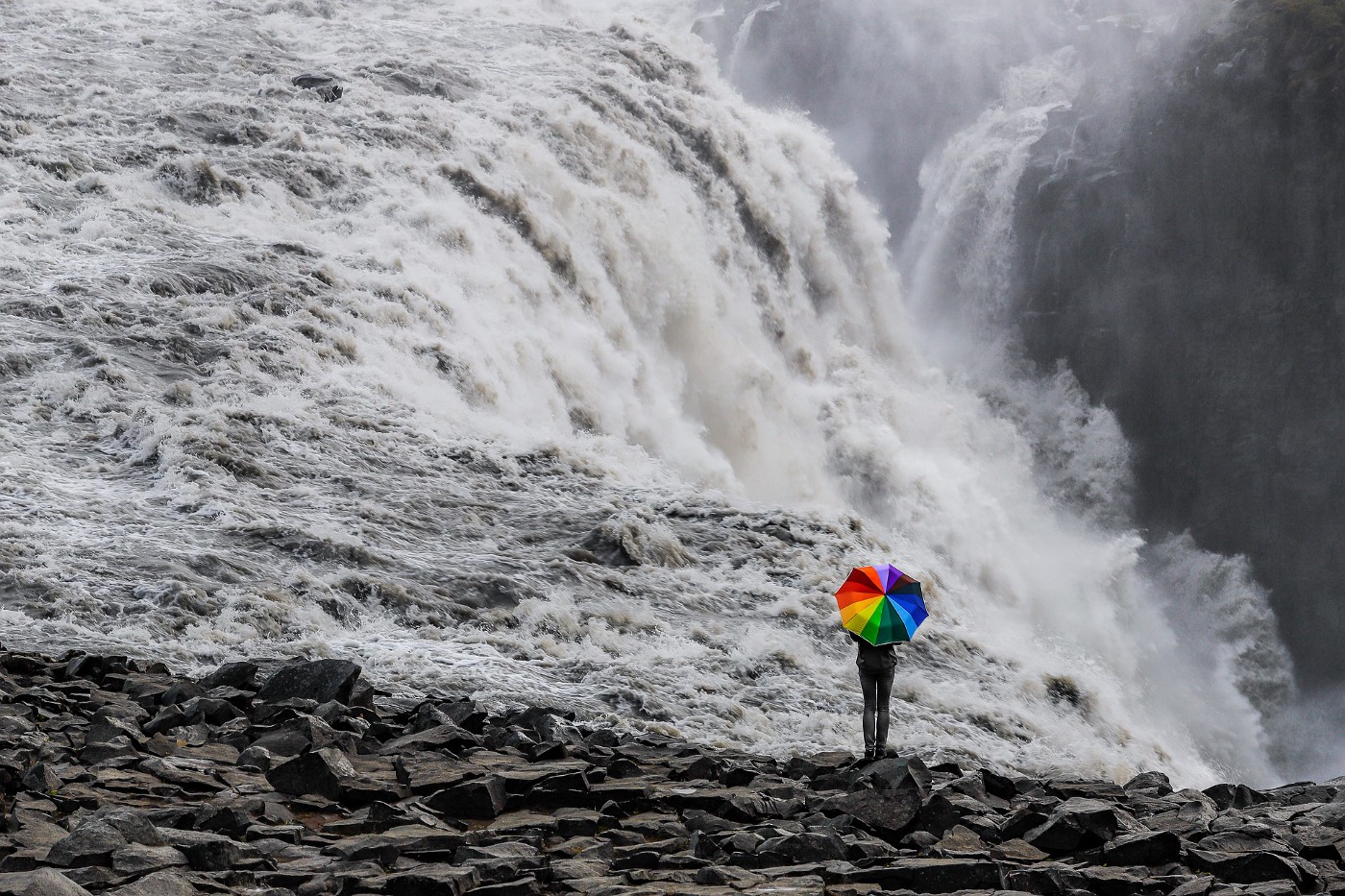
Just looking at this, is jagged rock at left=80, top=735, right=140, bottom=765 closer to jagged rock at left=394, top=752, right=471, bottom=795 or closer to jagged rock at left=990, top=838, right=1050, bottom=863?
jagged rock at left=394, top=752, right=471, bottom=795

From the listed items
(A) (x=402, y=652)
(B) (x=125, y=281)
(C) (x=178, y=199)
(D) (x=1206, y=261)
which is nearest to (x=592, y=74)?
(C) (x=178, y=199)

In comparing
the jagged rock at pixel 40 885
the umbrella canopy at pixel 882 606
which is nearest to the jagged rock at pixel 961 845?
the umbrella canopy at pixel 882 606

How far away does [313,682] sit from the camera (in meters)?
10.3

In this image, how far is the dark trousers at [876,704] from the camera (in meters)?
9.69

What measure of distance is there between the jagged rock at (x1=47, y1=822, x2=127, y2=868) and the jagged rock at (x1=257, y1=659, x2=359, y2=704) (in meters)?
3.95

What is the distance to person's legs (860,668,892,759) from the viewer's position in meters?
9.66

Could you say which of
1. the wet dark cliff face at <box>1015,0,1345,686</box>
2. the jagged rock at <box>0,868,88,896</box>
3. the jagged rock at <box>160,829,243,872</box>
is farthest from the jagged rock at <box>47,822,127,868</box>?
the wet dark cliff face at <box>1015,0,1345,686</box>

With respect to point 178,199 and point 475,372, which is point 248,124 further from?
point 475,372

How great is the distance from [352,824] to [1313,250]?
36484mm

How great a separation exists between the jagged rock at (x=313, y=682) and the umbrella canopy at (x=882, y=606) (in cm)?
389

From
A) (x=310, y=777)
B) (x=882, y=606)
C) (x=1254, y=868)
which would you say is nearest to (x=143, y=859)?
(x=310, y=777)

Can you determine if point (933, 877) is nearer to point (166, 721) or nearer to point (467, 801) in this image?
point (467, 801)

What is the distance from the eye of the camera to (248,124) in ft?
85.7

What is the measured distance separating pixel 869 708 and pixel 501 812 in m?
3.22
